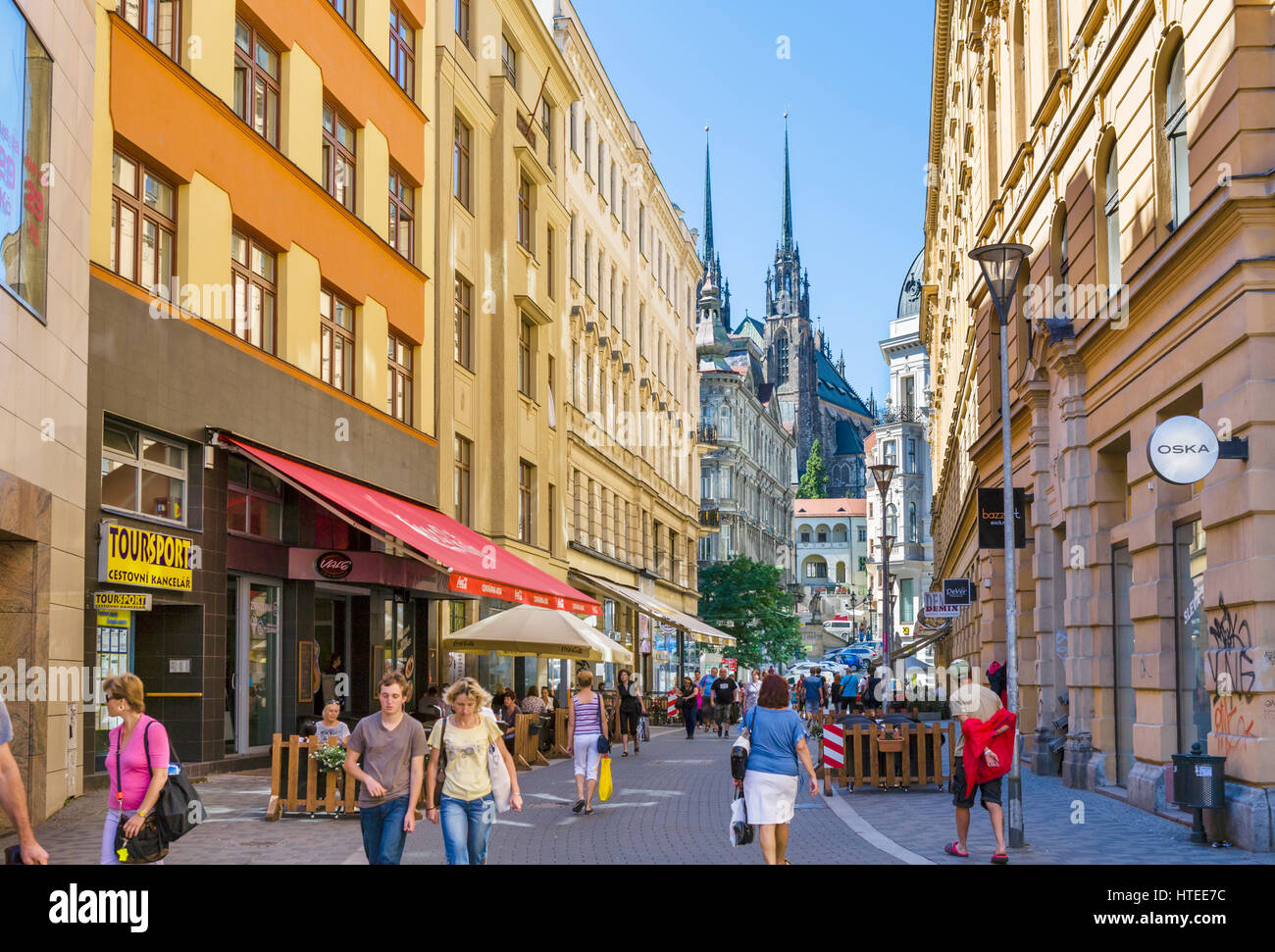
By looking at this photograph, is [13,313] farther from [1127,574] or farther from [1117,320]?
[1127,574]

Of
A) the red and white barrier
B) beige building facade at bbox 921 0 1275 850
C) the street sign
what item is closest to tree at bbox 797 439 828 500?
beige building facade at bbox 921 0 1275 850

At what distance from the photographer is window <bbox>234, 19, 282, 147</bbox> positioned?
20.7 m

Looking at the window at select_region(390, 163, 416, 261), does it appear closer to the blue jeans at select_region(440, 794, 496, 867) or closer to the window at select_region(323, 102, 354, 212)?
the window at select_region(323, 102, 354, 212)

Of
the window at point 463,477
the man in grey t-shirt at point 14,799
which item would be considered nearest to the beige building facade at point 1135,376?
the man in grey t-shirt at point 14,799

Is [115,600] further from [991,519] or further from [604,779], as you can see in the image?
[991,519]

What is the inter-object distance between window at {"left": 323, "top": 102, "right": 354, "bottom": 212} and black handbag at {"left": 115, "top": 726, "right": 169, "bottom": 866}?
55.3ft

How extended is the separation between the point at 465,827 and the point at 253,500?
11.9 m

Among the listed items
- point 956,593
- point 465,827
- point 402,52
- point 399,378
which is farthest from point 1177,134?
point 402,52

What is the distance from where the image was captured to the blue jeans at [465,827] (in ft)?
31.5

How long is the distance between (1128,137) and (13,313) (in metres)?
12.0
